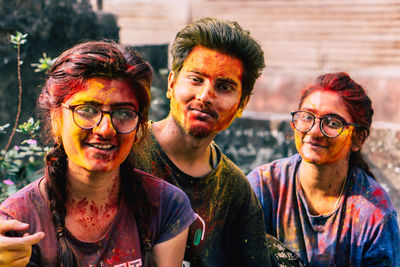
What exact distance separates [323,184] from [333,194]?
10cm

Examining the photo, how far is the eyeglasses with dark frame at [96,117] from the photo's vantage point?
2016mm

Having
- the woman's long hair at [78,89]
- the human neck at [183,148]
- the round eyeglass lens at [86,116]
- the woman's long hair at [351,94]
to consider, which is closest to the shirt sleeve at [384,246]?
the woman's long hair at [351,94]

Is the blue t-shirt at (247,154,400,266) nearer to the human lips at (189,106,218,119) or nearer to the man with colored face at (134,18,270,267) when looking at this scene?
the man with colored face at (134,18,270,267)

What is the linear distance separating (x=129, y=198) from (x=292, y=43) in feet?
31.4

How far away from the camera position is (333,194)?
336cm

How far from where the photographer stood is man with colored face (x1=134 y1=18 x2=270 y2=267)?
2650 millimetres

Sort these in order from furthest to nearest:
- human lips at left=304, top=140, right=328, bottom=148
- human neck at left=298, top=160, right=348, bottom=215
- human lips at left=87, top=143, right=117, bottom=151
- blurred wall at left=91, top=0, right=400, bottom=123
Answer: blurred wall at left=91, top=0, right=400, bottom=123 < human neck at left=298, top=160, right=348, bottom=215 < human lips at left=304, top=140, right=328, bottom=148 < human lips at left=87, top=143, right=117, bottom=151

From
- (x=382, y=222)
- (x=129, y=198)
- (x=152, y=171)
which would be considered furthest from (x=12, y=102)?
(x=382, y=222)

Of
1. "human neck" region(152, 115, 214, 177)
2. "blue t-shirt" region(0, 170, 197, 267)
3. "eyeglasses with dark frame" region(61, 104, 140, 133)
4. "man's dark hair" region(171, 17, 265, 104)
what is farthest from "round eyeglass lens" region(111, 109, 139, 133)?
"man's dark hair" region(171, 17, 265, 104)

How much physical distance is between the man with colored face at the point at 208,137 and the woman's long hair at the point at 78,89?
452 mm

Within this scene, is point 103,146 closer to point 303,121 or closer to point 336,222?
point 303,121

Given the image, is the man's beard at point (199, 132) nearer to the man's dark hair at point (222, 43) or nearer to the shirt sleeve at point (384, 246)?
the man's dark hair at point (222, 43)

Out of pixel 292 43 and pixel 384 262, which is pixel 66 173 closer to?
pixel 384 262

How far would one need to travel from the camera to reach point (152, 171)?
2.66m
